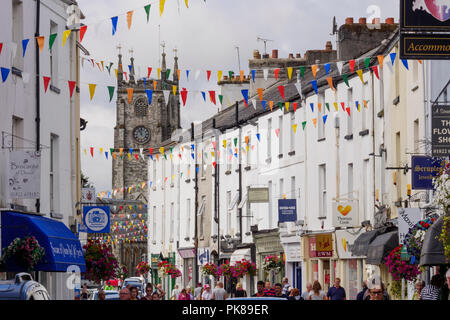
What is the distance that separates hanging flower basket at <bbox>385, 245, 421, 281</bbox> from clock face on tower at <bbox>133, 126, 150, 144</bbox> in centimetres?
9430

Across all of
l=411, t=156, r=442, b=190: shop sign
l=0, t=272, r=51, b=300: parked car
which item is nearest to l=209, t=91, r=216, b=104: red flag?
l=411, t=156, r=442, b=190: shop sign

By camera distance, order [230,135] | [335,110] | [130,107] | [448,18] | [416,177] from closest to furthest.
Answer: [448,18]
[416,177]
[335,110]
[230,135]
[130,107]

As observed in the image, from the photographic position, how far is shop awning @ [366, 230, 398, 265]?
28719mm

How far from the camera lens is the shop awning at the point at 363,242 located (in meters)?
31.6

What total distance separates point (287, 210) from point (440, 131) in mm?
19412

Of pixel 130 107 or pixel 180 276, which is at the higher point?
pixel 130 107

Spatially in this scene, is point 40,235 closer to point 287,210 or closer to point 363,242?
point 363,242

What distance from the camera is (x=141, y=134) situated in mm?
120688

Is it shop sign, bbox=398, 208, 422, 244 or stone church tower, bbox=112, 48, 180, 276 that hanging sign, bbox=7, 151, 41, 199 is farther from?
stone church tower, bbox=112, 48, 180, 276

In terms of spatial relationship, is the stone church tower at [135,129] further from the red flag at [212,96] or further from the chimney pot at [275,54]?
the red flag at [212,96]
